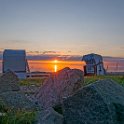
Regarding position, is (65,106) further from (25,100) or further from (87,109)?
(25,100)

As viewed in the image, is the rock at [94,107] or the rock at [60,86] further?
the rock at [60,86]

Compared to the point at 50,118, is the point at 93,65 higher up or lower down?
lower down

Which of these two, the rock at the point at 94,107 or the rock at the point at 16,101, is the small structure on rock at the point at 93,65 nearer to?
the rock at the point at 16,101

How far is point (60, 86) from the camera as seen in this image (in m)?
10.5

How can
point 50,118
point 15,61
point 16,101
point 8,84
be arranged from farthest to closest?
1. point 15,61
2. point 8,84
3. point 16,101
4. point 50,118

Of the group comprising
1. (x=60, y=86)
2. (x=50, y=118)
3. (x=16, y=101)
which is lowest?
(x=16, y=101)

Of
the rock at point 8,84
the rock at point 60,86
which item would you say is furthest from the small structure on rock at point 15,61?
the rock at point 60,86

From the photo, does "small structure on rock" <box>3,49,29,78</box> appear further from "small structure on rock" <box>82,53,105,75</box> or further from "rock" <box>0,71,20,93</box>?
"rock" <box>0,71,20,93</box>

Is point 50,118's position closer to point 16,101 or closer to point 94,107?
point 94,107

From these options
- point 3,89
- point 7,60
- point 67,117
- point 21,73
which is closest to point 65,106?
point 67,117

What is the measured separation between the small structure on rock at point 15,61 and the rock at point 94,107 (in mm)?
22769

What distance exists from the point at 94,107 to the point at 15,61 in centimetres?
2460

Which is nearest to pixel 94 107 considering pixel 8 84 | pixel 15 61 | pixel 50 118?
pixel 50 118

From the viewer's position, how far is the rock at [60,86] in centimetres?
1015
